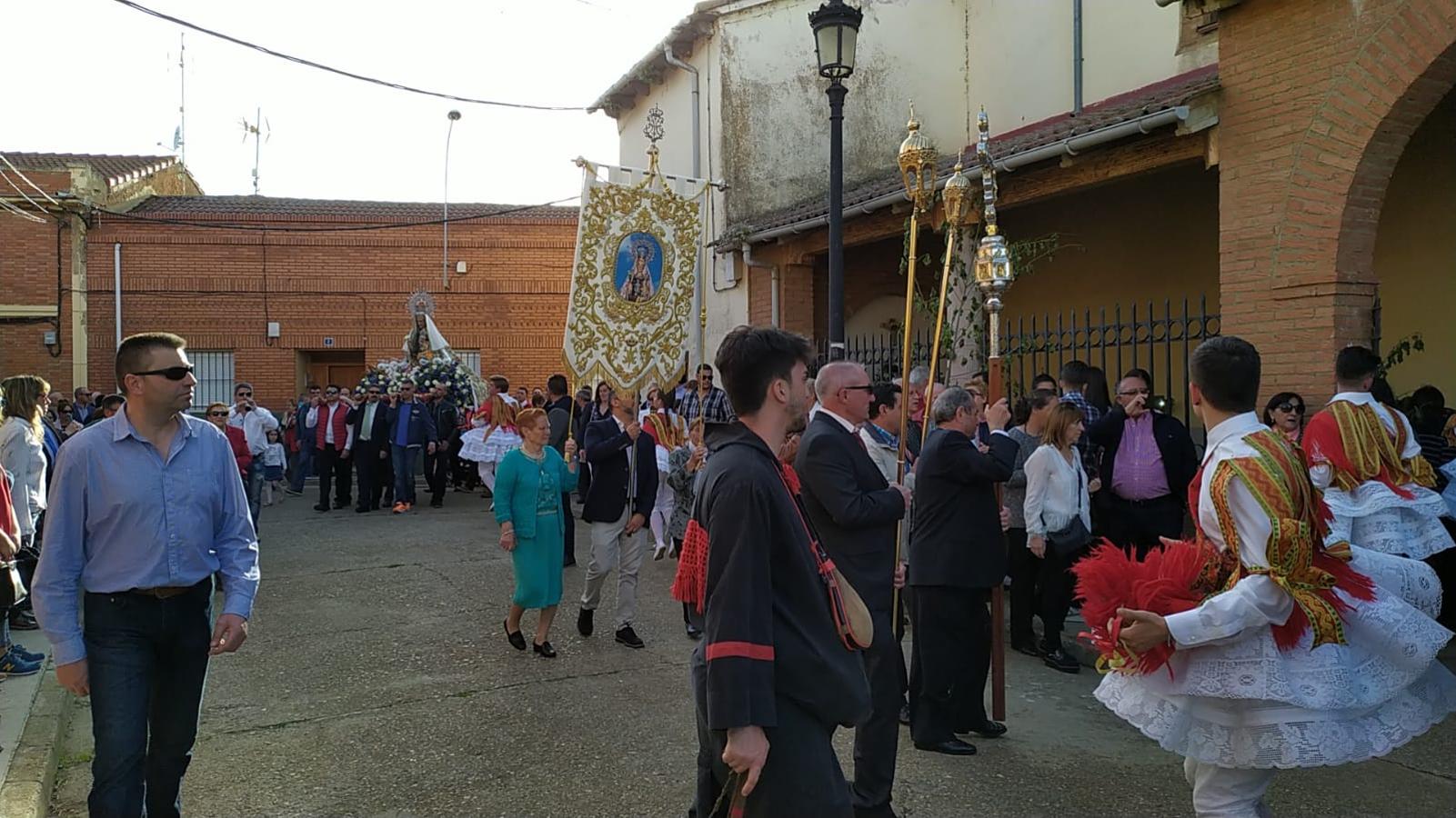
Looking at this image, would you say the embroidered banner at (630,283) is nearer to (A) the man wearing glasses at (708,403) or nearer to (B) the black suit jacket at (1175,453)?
(A) the man wearing glasses at (708,403)

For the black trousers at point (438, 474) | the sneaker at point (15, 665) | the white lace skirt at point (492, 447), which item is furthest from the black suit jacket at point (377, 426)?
the sneaker at point (15, 665)

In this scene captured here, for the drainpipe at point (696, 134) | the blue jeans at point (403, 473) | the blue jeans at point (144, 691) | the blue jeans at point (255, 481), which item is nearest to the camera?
the blue jeans at point (144, 691)

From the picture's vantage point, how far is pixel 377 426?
15.5m

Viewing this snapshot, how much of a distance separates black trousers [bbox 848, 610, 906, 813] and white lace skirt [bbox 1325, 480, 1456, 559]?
292 cm

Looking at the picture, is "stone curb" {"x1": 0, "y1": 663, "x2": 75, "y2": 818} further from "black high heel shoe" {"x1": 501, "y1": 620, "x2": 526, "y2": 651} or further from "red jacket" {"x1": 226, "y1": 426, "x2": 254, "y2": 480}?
"red jacket" {"x1": 226, "y1": 426, "x2": 254, "y2": 480}

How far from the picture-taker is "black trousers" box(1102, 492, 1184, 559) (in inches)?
287

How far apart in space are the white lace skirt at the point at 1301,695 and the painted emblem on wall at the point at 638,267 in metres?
6.29

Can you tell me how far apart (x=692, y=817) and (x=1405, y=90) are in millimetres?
6781

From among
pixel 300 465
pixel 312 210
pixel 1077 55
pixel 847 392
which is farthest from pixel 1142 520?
pixel 312 210

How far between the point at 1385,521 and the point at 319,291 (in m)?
26.1

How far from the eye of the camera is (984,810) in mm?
4531

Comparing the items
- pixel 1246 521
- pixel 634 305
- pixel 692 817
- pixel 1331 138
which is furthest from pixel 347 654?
pixel 1331 138

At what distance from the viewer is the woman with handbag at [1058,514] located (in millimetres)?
6875

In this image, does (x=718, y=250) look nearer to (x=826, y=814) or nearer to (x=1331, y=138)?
(x=1331, y=138)
